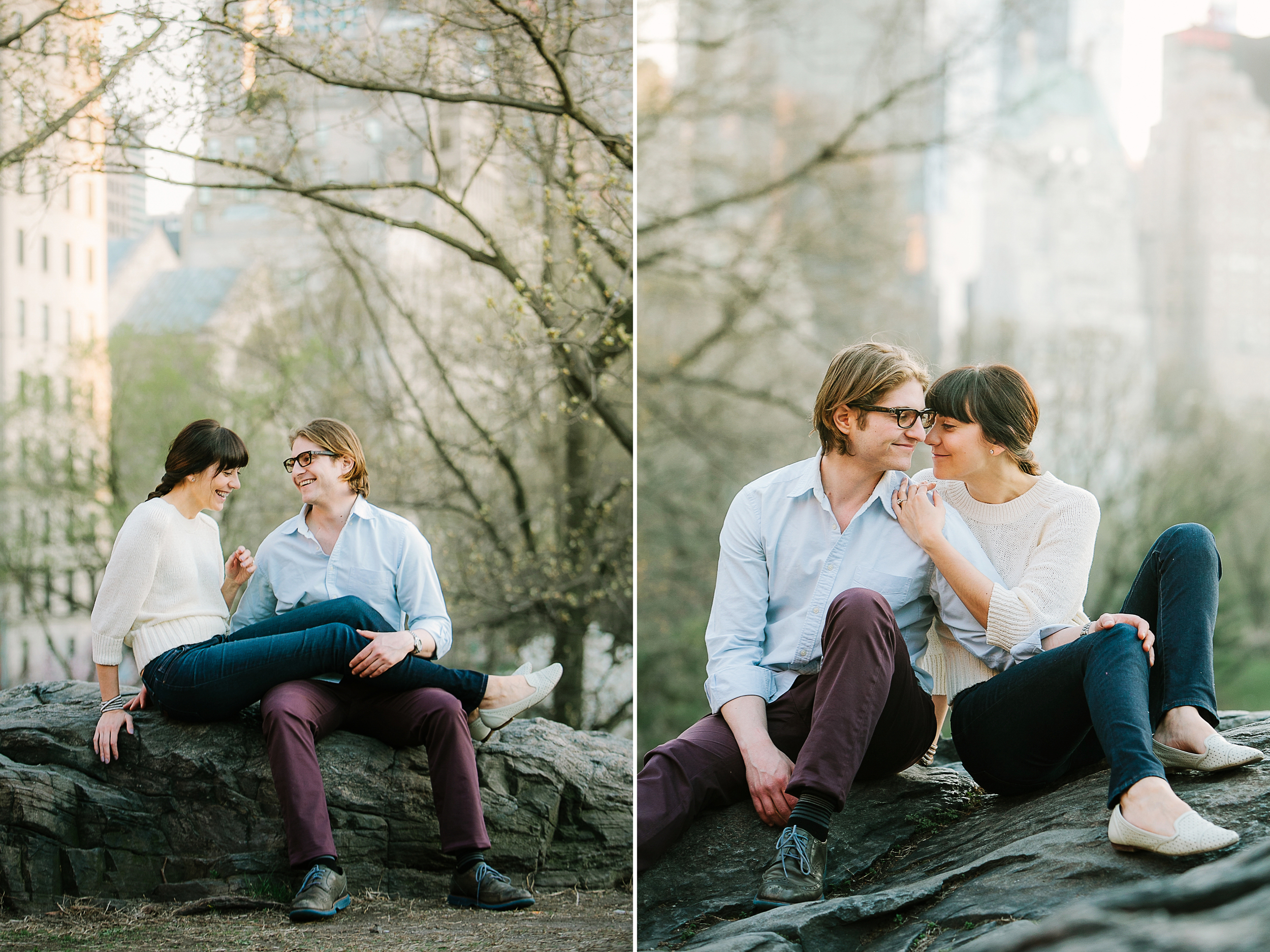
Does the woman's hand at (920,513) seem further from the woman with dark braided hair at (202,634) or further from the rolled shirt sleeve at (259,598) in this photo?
the rolled shirt sleeve at (259,598)

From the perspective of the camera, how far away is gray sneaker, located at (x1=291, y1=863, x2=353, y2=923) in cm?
226

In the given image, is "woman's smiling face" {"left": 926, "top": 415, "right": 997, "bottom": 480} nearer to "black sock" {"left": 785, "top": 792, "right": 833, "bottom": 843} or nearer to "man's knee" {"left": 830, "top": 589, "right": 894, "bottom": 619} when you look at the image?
"man's knee" {"left": 830, "top": 589, "right": 894, "bottom": 619}

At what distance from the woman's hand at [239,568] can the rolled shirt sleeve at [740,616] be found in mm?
1068

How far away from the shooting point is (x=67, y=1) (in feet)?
9.62

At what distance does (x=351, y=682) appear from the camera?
8.00 feet

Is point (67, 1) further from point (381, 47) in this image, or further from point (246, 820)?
point (246, 820)

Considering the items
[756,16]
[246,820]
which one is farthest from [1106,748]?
[756,16]

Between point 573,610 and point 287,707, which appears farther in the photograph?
point 573,610

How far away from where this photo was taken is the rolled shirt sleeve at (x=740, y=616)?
2127 millimetres

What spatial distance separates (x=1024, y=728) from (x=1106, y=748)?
25 centimetres

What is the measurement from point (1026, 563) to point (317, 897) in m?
1.54

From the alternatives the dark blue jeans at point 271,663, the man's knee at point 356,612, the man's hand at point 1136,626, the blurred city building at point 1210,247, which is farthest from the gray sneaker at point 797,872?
the blurred city building at point 1210,247

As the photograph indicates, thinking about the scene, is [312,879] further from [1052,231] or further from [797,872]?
[1052,231]

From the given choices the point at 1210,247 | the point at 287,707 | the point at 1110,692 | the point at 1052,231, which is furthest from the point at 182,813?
the point at 1210,247
